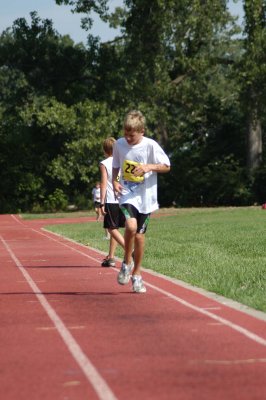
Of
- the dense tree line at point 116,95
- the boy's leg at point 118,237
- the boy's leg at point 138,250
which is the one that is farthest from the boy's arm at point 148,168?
the dense tree line at point 116,95

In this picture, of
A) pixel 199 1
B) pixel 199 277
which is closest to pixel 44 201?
pixel 199 1

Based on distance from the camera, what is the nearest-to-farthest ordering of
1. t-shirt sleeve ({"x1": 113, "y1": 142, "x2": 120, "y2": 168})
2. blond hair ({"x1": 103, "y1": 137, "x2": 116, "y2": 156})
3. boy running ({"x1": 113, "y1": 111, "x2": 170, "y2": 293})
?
Result: boy running ({"x1": 113, "y1": 111, "x2": 170, "y2": 293}), t-shirt sleeve ({"x1": 113, "y1": 142, "x2": 120, "y2": 168}), blond hair ({"x1": 103, "y1": 137, "x2": 116, "y2": 156})

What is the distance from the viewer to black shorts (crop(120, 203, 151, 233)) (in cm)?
1124

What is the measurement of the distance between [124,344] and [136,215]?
3.61m

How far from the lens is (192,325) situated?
28.9 feet

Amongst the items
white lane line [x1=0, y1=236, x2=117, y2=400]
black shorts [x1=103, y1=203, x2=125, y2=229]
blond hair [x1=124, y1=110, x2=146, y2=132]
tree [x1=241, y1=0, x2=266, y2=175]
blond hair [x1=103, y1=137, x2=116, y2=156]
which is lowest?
white lane line [x1=0, y1=236, x2=117, y2=400]

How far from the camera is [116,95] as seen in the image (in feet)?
167

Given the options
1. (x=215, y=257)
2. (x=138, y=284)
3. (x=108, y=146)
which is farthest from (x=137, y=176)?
(x=215, y=257)

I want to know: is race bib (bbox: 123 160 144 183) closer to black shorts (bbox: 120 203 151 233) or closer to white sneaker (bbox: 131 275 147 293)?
black shorts (bbox: 120 203 151 233)

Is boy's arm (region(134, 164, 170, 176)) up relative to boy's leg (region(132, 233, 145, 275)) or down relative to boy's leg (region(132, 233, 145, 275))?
up

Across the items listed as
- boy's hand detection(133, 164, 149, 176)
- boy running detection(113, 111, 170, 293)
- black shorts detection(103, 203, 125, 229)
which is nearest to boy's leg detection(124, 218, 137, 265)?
boy running detection(113, 111, 170, 293)

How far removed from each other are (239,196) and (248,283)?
40.0 meters

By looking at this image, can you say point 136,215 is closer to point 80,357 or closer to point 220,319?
point 220,319

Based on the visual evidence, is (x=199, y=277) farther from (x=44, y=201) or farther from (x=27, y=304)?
(x=44, y=201)
